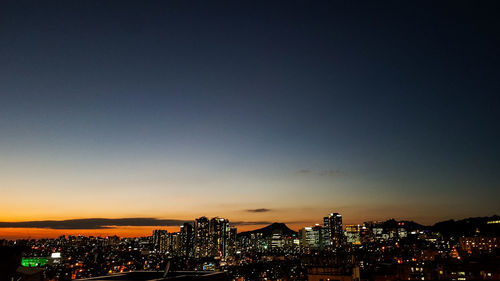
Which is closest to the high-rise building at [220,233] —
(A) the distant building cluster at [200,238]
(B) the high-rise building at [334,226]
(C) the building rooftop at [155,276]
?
(A) the distant building cluster at [200,238]

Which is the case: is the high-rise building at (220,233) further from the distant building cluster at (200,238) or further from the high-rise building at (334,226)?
the high-rise building at (334,226)

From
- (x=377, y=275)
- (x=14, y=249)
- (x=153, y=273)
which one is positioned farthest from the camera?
(x=377, y=275)

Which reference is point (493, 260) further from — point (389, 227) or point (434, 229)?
point (389, 227)

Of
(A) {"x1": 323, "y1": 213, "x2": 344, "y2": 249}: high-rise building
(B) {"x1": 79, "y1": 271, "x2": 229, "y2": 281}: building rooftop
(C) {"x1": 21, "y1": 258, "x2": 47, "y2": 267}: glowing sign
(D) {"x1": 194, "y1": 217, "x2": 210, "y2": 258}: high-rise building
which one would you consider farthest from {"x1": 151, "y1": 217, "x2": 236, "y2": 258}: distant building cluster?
(B) {"x1": 79, "y1": 271, "x2": 229, "y2": 281}: building rooftop

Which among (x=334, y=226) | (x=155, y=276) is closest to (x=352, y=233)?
(x=334, y=226)

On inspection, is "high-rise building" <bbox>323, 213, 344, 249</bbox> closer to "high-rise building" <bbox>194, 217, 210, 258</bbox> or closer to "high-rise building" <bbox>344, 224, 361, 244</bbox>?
"high-rise building" <bbox>344, 224, 361, 244</bbox>

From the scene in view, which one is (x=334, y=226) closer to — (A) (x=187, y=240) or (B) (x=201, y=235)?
(B) (x=201, y=235)

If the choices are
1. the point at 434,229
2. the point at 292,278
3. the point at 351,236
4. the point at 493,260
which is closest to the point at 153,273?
the point at 493,260
